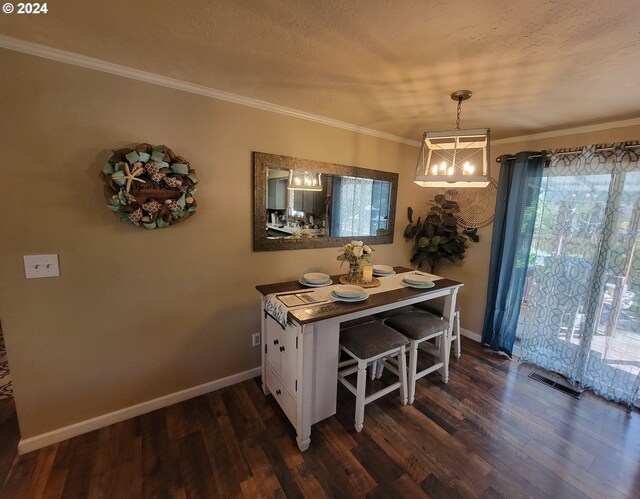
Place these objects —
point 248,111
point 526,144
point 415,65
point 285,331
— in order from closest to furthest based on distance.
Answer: point 415,65 < point 285,331 < point 248,111 < point 526,144

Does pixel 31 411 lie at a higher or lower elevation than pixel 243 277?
lower


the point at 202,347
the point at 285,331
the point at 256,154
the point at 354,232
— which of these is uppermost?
the point at 256,154

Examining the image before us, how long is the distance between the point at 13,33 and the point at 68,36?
25cm

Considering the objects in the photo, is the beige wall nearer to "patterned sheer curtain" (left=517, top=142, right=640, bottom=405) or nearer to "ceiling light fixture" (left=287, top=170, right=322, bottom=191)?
"ceiling light fixture" (left=287, top=170, right=322, bottom=191)

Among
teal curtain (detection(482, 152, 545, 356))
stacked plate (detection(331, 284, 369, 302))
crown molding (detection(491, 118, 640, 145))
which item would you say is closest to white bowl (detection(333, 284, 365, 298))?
stacked plate (detection(331, 284, 369, 302))

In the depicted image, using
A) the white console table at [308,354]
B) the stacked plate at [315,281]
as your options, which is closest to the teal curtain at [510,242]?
the white console table at [308,354]

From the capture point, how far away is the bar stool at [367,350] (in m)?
1.75

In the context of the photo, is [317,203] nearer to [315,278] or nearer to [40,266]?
[315,278]

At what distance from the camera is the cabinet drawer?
1.72 metres

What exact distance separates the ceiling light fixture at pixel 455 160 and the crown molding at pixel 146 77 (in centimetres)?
104

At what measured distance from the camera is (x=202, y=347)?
206 cm

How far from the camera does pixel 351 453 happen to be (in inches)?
64.1

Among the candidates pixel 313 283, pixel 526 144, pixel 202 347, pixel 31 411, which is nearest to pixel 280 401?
pixel 202 347

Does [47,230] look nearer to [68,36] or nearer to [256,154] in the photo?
[68,36]
